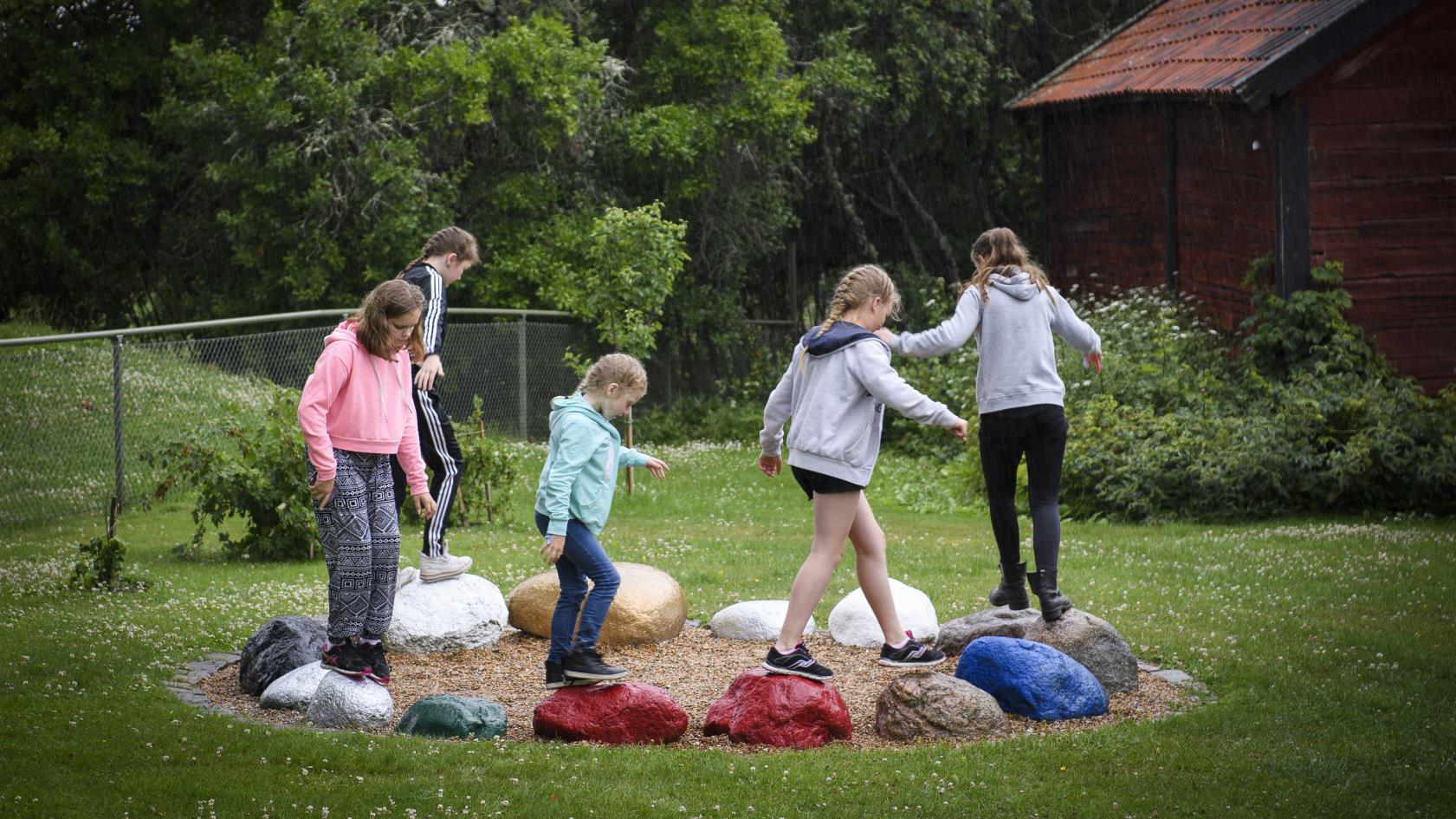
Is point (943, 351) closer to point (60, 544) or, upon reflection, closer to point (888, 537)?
point (888, 537)

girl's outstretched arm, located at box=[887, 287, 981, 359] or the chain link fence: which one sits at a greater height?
girl's outstretched arm, located at box=[887, 287, 981, 359]

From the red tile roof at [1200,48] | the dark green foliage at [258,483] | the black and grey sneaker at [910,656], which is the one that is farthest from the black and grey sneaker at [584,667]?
the red tile roof at [1200,48]

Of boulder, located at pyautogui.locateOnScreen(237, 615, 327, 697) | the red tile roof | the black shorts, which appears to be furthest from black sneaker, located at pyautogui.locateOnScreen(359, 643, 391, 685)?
the red tile roof

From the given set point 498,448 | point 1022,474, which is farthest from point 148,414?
point 1022,474

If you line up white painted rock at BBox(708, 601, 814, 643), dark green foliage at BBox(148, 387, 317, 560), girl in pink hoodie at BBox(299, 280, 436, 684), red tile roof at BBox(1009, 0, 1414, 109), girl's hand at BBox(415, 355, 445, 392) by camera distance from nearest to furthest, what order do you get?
girl in pink hoodie at BBox(299, 280, 436, 684), girl's hand at BBox(415, 355, 445, 392), white painted rock at BBox(708, 601, 814, 643), dark green foliage at BBox(148, 387, 317, 560), red tile roof at BBox(1009, 0, 1414, 109)

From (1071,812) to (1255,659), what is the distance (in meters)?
2.45

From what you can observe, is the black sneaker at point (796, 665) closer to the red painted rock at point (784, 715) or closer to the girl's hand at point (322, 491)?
the red painted rock at point (784, 715)

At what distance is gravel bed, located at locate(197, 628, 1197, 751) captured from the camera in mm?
5840

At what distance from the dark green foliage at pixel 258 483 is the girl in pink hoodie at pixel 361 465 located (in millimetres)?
3492

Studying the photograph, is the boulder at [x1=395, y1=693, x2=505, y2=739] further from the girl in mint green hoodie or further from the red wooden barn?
the red wooden barn

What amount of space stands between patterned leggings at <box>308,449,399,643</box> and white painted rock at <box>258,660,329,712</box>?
0.19 m

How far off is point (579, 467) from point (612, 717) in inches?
40.0

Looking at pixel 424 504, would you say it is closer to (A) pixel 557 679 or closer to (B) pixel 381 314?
(B) pixel 381 314

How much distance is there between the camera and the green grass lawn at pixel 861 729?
15.5ft
